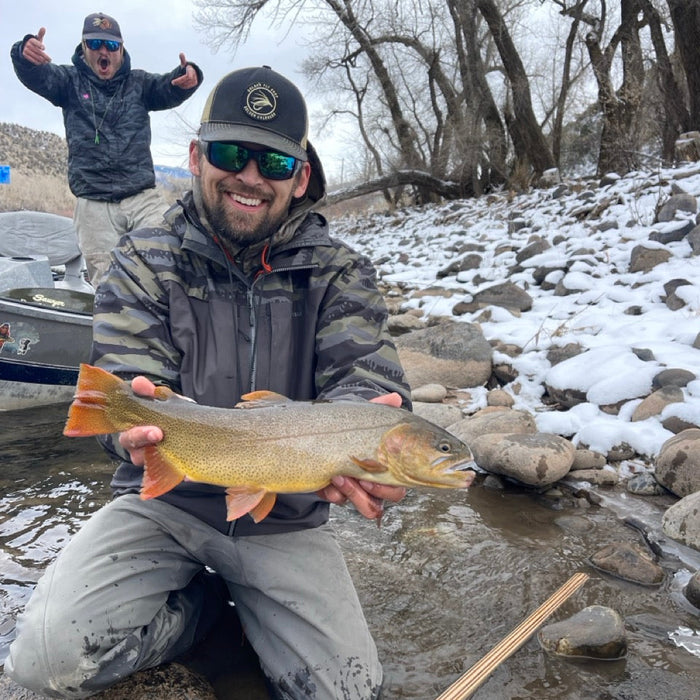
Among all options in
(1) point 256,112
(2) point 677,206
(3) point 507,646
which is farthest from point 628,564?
(2) point 677,206

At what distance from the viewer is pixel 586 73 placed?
21.2 metres

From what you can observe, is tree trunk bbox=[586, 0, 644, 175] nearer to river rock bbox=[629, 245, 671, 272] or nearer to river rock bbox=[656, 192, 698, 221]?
river rock bbox=[656, 192, 698, 221]

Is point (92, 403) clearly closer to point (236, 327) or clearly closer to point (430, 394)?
point (236, 327)

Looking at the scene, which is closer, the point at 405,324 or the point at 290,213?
the point at 290,213

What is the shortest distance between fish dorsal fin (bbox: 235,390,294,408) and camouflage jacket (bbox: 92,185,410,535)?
1.12ft

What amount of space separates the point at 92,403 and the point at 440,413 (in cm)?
357

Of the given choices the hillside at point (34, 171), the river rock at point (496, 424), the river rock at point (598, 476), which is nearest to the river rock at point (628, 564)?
the river rock at point (598, 476)

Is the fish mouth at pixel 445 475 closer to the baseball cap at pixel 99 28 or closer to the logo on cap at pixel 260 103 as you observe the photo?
the logo on cap at pixel 260 103

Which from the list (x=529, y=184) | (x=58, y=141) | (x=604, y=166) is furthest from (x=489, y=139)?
(x=58, y=141)

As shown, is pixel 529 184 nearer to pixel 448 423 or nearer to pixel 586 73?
pixel 586 73

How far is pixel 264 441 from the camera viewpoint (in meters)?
2.23

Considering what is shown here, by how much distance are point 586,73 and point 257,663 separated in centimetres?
2312

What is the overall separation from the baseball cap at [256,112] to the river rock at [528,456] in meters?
2.51

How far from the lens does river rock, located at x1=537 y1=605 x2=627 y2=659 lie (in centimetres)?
260
